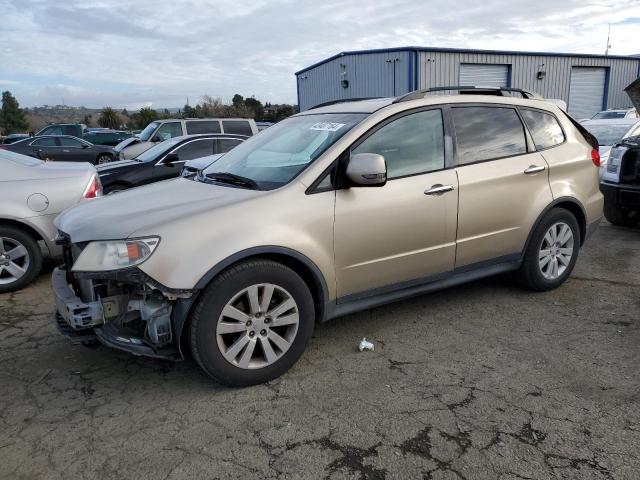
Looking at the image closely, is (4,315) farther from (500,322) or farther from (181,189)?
(500,322)

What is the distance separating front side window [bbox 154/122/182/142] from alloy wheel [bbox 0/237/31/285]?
9366 mm

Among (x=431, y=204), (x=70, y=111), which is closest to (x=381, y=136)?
(x=431, y=204)

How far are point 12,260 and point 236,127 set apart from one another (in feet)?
31.0

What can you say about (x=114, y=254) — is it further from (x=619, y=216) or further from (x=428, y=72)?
(x=428, y=72)

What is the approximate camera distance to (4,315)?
454cm

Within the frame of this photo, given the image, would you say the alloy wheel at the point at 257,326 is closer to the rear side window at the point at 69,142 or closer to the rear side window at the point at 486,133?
the rear side window at the point at 486,133

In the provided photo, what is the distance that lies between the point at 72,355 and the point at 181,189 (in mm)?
1425

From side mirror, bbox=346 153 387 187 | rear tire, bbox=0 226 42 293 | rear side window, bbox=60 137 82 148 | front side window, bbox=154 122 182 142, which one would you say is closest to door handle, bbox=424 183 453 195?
side mirror, bbox=346 153 387 187

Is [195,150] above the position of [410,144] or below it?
below

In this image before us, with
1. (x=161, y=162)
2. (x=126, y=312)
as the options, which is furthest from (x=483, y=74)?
(x=126, y=312)

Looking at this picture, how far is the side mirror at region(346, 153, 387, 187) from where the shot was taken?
326cm

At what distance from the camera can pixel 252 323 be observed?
3084mm

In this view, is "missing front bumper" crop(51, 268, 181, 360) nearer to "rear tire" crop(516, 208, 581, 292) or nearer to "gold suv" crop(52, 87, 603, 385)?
"gold suv" crop(52, 87, 603, 385)

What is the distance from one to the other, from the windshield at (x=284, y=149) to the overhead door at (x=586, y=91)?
1089 inches
